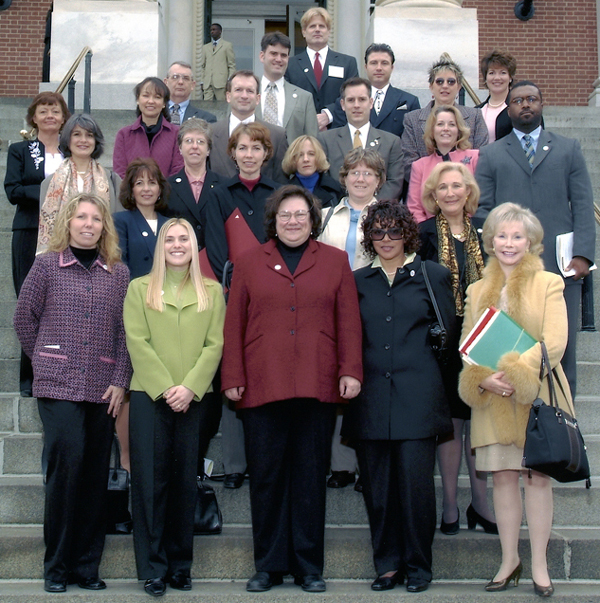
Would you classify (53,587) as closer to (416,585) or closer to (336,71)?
(416,585)

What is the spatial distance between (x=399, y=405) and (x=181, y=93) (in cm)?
386

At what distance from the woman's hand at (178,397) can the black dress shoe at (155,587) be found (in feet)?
2.54

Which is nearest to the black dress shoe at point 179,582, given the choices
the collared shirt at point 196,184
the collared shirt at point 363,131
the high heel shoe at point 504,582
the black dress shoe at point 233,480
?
the black dress shoe at point 233,480

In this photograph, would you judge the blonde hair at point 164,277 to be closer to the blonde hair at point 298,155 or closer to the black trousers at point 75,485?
the black trousers at point 75,485

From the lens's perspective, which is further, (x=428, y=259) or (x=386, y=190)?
(x=386, y=190)

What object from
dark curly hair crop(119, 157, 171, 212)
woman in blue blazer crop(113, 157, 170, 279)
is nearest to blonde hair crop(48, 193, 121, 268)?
woman in blue blazer crop(113, 157, 170, 279)

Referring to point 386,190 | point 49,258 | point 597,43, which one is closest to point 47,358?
point 49,258

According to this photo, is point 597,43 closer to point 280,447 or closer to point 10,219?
point 10,219

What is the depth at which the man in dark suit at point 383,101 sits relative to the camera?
665 centimetres

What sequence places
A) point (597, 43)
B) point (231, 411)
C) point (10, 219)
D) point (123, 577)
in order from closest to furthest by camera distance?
point (123, 577) < point (231, 411) < point (10, 219) < point (597, 43)

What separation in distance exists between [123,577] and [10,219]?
12.5 ft

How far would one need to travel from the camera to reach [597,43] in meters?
14.5

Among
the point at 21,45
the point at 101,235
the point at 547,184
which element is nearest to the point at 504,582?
the point at 547,184

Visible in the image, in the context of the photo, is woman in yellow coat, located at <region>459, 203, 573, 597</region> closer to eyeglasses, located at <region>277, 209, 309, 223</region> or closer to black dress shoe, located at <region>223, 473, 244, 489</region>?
eyeglasses, located at <region>277, 209, 309, 223</region>
